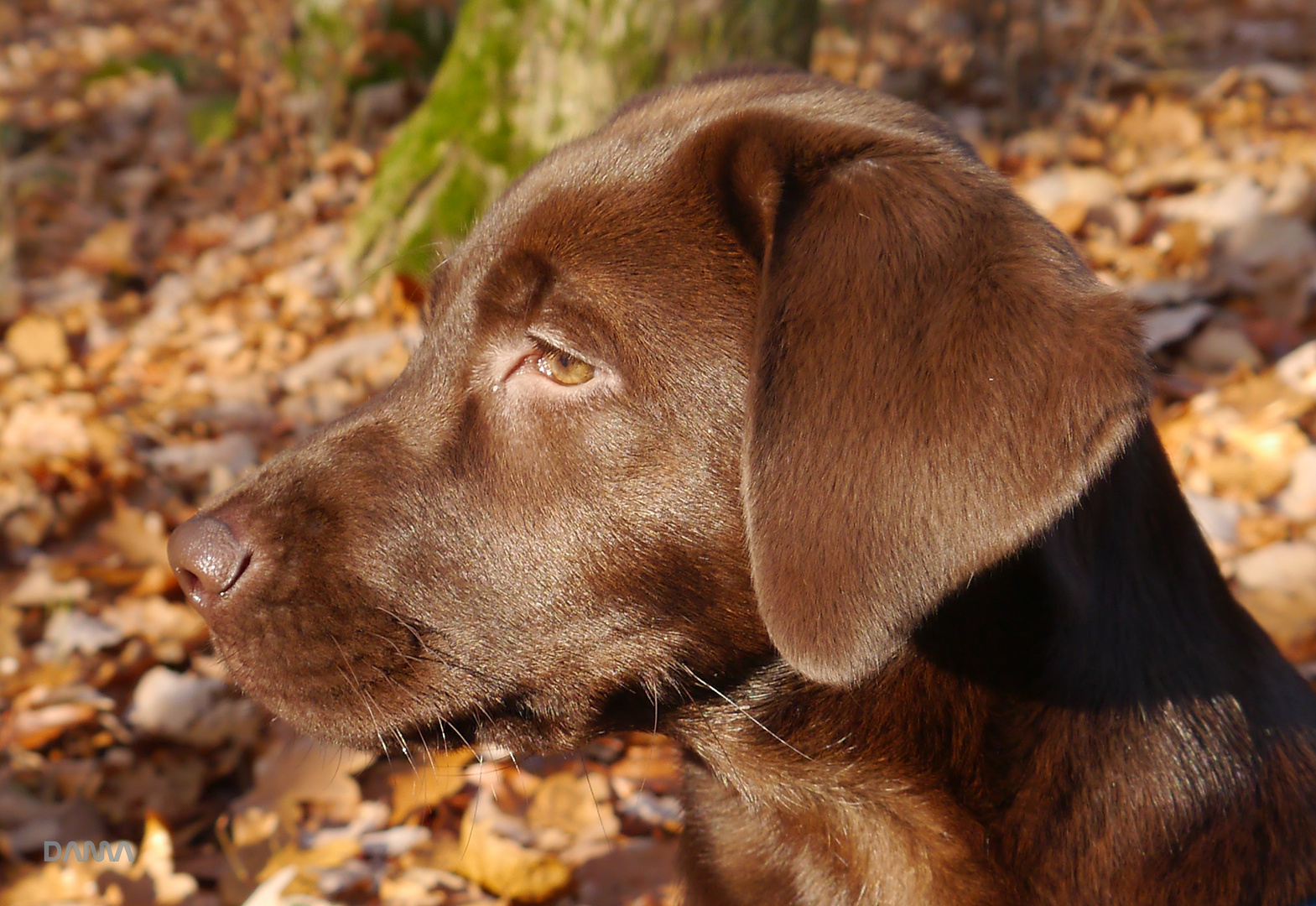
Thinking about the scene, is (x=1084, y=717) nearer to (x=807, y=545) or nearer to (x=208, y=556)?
(x=807, y=545)

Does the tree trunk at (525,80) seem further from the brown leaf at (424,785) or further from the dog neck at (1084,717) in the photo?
the dog neck at (1084,717)

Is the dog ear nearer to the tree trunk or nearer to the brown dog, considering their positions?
the brown dog

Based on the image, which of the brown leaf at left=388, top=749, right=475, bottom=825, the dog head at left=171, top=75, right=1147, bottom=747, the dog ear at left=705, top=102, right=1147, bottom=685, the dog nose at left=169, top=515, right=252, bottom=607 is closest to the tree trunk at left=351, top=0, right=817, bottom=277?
the brown leaf at left=388, top=749, right=475, bottom=825

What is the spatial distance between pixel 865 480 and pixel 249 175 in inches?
298

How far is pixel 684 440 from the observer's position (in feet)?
7.30

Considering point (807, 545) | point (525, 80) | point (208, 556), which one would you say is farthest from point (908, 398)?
point (525, 80)

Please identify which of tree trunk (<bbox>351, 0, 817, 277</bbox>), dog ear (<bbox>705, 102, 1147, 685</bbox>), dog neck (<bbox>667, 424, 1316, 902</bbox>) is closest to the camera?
dog ear (<bbox>705, 102, 1147, 685</bbox>)

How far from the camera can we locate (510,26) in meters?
5.84

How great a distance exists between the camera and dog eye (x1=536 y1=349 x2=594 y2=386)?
230 cm

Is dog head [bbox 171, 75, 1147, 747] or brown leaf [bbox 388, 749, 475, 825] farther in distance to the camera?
brown leaf [bbox 388, 749, 475, 825]

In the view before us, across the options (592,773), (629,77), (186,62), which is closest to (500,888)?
(592,773)

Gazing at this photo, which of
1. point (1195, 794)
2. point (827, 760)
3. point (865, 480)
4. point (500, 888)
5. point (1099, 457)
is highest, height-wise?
point (1099, 457)

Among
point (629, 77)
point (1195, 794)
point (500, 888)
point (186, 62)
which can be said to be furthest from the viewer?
point (186, 62)

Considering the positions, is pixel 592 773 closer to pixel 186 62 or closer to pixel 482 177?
pixel 482 177
